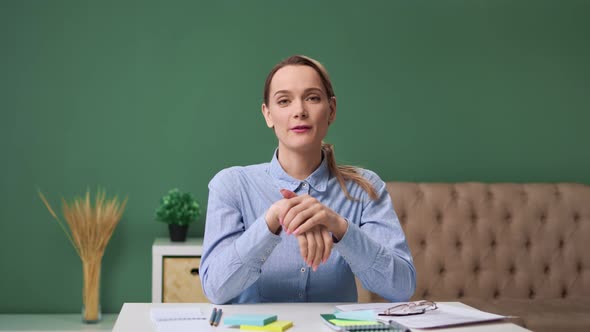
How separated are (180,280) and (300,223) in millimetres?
1941

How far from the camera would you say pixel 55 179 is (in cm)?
376

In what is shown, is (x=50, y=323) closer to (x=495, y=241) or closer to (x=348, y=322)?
(x=495, y=241)

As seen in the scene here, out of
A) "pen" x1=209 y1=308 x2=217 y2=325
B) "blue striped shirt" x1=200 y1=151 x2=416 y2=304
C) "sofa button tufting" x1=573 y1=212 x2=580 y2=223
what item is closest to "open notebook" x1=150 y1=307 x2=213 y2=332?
"pen" x1=209 y1=308 x2=217 y2=325

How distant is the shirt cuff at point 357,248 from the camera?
5.41 feet

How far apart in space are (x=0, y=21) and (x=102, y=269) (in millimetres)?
1406

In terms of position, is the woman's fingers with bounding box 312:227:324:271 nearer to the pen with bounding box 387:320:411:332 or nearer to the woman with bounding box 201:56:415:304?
the woman with bounding box 201:56:415:304

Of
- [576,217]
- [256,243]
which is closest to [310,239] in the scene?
[256,243]

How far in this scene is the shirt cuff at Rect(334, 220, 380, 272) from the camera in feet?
5.41

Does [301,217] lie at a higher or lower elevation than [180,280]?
higher

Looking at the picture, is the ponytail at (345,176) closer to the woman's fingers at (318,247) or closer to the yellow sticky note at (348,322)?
the woman's fingers at (318,247)

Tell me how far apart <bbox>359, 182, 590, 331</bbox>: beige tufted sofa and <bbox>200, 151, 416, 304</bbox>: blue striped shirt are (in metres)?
1.64

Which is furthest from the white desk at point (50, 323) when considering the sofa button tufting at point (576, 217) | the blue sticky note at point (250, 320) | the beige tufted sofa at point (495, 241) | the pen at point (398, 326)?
the sofa button tufting at point (576, 217)

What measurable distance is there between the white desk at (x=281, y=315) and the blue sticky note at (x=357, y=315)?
0.15 ft

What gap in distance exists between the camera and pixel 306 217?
5.26 ft
